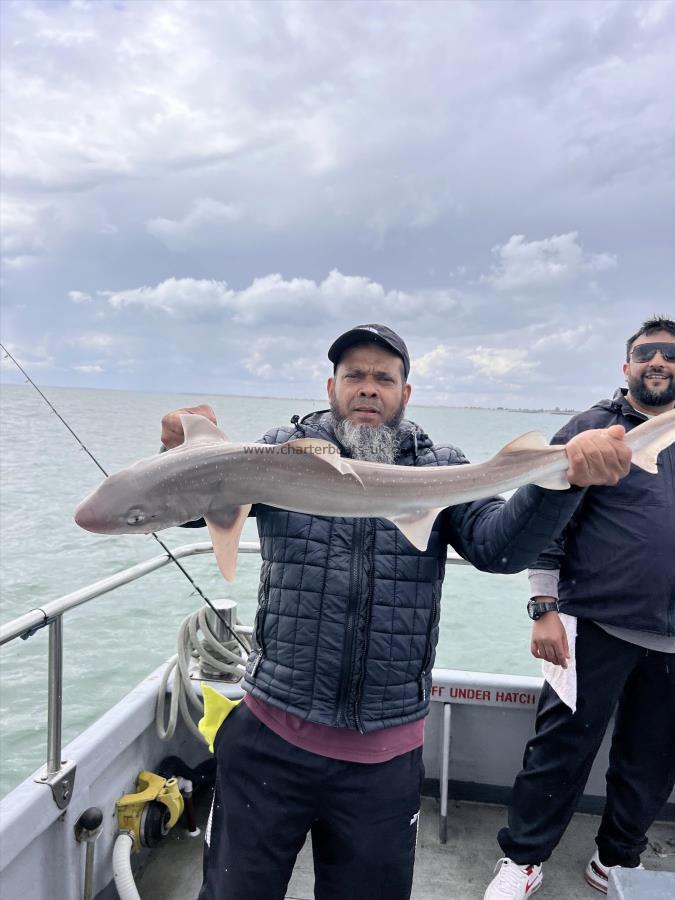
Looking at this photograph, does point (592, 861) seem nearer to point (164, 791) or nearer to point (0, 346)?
point (164, 791)

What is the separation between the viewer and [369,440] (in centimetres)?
249

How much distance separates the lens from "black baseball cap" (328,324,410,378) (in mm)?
2580

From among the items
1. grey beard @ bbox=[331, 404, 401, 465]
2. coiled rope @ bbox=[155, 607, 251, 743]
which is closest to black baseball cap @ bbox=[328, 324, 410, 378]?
grey beard @ bbox=[331, 404, 401, 465]

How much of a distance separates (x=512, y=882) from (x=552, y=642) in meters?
1.32

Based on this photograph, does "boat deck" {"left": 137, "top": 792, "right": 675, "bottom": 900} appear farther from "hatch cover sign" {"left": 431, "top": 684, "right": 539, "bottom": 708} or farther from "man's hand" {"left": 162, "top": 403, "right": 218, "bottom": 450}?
"man's hand" {"left": 162, "top": 403, "right": 218, "bottom": 450}

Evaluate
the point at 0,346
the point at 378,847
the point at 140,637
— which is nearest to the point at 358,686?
the point at 378,847

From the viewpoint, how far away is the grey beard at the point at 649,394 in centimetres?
320

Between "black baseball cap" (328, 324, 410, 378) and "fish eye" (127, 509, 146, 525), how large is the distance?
49.9 inches

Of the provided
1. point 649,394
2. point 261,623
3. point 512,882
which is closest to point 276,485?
point 261,623

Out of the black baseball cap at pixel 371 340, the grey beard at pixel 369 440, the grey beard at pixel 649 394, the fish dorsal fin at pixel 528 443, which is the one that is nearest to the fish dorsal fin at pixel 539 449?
the fish dorsal fin at pixel 528 443

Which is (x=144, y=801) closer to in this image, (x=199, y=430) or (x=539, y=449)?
(x=199, y=430)

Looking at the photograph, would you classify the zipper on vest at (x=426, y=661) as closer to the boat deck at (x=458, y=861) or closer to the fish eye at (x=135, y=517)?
the fish eye at (x=135, y=517)

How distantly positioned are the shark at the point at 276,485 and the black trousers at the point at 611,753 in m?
1.45

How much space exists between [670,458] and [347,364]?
170 cm
